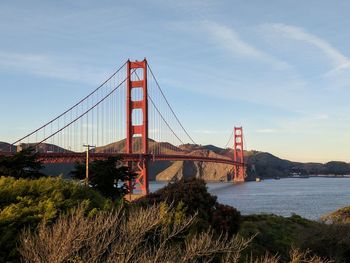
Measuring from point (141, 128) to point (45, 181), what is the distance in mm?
57582

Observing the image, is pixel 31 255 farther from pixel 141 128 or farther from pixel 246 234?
pixel 141 128

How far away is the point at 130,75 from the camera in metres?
81.9

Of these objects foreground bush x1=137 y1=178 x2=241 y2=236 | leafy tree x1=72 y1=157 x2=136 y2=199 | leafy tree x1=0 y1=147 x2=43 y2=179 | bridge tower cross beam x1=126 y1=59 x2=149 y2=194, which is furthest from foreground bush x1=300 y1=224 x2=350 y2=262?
bridge tower cross beam x1=126 y1=59 x2=149 y2=194

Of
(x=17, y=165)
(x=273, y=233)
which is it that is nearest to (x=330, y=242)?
(x=273, y=233)

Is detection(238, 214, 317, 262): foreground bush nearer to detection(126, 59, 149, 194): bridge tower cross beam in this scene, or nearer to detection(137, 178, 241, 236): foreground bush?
detection(137, 178, 241, 236): foreground bush

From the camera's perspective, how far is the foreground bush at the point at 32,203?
13.3 meters

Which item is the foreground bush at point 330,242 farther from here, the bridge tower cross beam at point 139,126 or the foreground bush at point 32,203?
the bridge tower cross beam at point 139,126

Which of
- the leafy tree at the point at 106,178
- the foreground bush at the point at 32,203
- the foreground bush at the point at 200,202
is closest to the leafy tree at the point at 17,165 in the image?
the leafy tree at the point at 106,178

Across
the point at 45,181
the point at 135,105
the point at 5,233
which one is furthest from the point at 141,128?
the point at 5,233

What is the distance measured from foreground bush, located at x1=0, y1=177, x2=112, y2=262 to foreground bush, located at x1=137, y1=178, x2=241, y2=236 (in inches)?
218

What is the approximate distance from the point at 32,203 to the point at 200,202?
10.4 metres

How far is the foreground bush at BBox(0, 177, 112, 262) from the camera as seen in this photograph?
43.8 feet

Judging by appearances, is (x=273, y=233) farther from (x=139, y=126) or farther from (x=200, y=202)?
(x=139, y=126)

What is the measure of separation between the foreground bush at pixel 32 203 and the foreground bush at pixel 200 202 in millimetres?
5529
